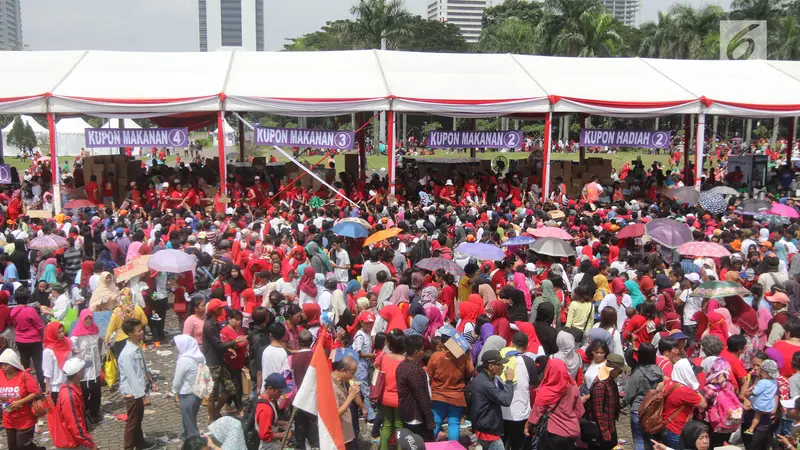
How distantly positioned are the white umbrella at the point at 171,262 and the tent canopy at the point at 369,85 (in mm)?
8940

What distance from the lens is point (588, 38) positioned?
149 feet

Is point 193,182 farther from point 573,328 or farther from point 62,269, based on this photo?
point 573,328

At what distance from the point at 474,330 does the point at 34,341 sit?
15.4 ft

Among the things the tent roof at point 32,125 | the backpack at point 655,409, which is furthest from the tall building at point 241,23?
the backpack at point 655,409

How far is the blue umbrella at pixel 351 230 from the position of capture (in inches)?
414

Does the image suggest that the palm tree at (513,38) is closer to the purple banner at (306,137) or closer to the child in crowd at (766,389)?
the purple banner at (306,137)

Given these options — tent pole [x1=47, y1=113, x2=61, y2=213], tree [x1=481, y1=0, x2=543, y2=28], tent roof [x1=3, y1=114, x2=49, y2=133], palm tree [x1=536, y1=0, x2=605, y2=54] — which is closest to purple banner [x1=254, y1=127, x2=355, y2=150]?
tent pole [x1=47, y1=113, x2=61, y2=213]

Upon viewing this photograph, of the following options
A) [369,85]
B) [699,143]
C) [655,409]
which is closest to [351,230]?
[655,409]

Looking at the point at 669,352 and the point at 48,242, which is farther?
the point at 48,242

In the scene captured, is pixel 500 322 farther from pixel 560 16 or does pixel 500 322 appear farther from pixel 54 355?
pixel 560 16

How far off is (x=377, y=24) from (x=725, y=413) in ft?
148

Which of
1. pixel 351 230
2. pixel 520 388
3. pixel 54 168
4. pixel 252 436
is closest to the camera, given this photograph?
pixel 252 436

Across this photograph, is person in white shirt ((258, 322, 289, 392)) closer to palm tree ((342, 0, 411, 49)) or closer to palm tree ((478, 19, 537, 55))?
palm tree ((342, 0, 411, 49))

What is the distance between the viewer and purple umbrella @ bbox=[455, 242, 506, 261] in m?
9.38
